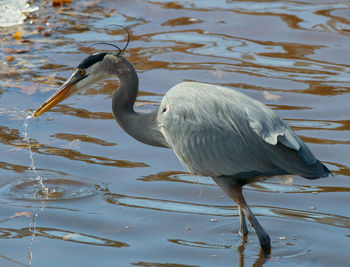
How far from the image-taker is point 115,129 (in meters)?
8.02

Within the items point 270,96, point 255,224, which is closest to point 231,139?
point 255,224

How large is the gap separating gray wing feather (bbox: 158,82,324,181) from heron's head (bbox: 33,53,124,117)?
760 millimetres

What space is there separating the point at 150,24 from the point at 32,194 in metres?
5.39

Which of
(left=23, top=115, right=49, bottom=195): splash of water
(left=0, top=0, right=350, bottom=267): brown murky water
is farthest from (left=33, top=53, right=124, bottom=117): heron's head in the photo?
(left=0, top=0, right=350, bottom=267): brown murky water

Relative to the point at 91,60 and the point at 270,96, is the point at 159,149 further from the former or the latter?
the point at 270,96

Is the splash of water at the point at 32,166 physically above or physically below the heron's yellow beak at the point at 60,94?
below

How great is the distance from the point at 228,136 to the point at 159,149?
2148 mm

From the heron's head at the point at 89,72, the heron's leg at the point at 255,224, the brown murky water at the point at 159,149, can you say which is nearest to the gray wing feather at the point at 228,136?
the heron's leg at the point at 255,224

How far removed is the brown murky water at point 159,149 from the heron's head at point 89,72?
2.82 ft

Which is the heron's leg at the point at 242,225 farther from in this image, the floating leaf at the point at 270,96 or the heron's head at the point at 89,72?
the floating leaf at the point at 270,96

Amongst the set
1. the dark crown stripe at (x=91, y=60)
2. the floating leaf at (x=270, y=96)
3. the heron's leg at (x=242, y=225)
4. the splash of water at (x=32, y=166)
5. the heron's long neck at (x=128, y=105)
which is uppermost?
the dark crown stripe at (x=91, y=60)

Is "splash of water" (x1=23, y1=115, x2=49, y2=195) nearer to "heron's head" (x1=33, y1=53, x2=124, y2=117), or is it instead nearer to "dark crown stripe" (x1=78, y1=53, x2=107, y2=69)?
"heron's head" (x1=33, y1=53, x2=124, y2=117)

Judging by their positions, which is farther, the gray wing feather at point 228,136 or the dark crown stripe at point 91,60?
the dark crown stripe at point 91,60

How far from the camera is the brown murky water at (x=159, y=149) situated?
5570 millimetres
